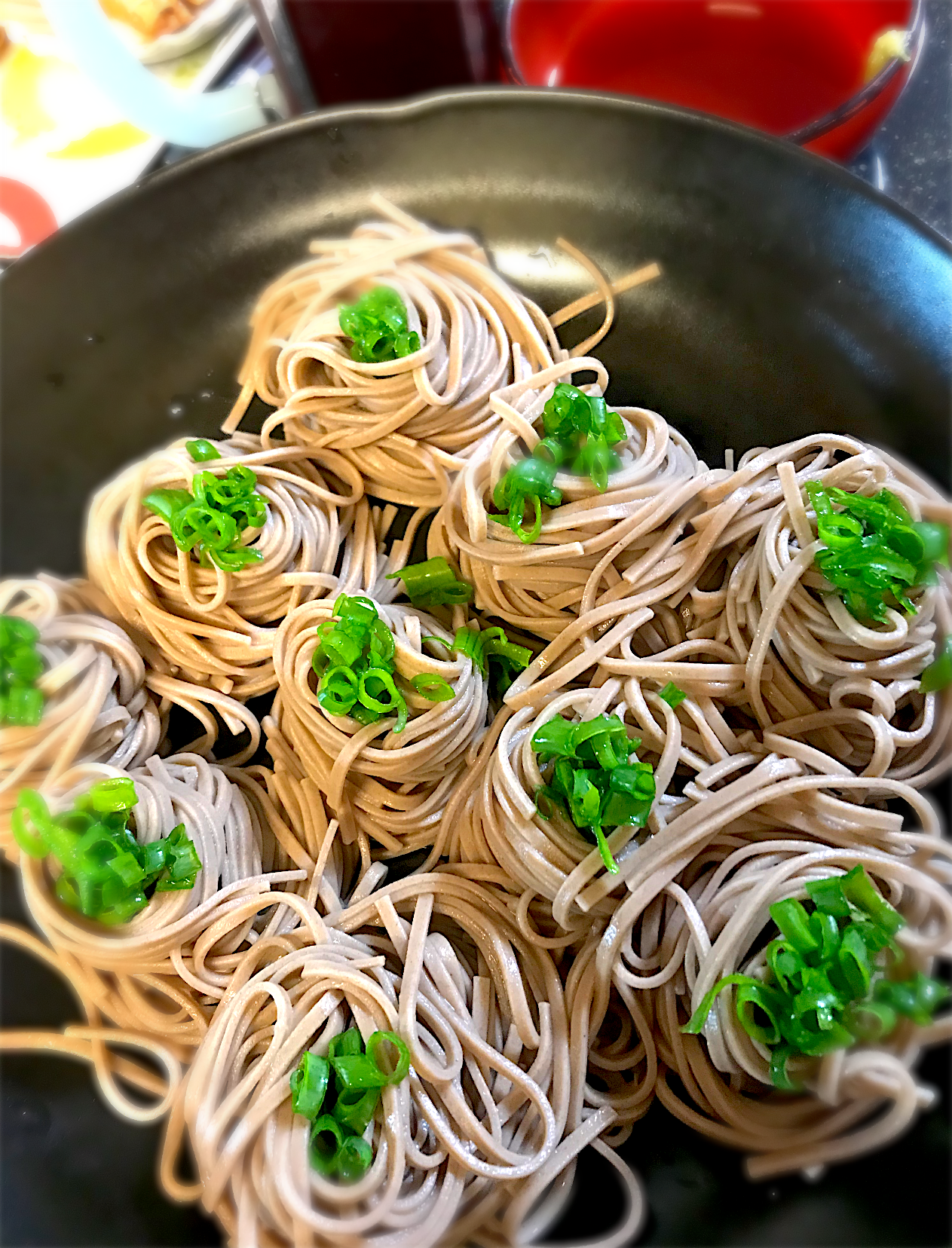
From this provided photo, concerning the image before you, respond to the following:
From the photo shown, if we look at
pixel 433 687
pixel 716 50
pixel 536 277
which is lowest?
pixel 433 687

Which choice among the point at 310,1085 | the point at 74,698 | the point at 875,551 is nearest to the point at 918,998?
the point at 875,551

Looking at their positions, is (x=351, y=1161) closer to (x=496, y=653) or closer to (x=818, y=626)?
(x=496, y=653)

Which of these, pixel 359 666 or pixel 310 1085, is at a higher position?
pixel 359 666

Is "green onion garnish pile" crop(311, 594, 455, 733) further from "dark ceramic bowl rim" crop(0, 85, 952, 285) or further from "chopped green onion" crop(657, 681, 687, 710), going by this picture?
"dark ceramic bowl rim" crop(0, 85, 952, 285)

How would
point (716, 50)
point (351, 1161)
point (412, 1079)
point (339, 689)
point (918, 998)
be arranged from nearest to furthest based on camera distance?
point (918, 998), point (351, 1161), point (412, 1079), point (339, 689), point (716, 50)

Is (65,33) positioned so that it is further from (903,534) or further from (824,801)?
(824,801)

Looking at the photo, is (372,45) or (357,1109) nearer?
(357,1109)

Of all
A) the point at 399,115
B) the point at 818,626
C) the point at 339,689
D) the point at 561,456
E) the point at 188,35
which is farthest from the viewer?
the point at 188,35

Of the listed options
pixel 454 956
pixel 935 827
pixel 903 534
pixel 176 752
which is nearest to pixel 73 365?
pixel 176 752
